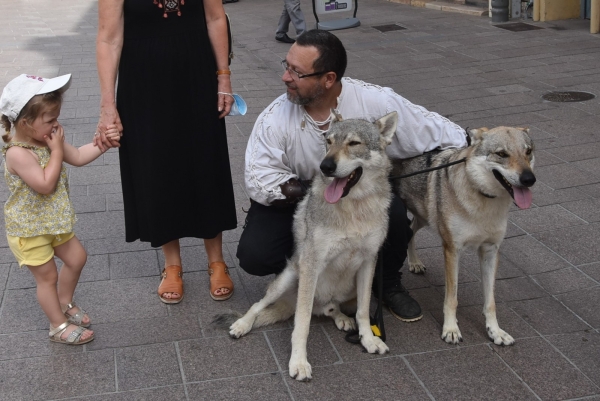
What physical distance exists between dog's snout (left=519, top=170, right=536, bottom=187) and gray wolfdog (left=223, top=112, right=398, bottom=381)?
0.65 meters

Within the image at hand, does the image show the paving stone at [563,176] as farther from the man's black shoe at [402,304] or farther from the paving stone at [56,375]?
the paving stone at [56,375]

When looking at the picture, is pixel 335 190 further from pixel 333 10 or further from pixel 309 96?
pixel 333 10

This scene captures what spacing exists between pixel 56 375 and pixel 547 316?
2.63 meters

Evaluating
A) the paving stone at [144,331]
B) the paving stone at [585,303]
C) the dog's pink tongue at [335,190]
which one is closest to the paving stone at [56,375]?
the paving stone at [144,331]

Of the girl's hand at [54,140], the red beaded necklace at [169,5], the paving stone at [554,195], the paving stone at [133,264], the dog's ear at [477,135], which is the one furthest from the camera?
the paving stone at [554,195]

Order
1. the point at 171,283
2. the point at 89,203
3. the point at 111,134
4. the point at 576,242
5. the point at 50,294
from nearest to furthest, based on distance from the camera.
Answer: the point at 50,294, the point at 111,134, the point at 171,283, the point at 576,242, the point at 89,203

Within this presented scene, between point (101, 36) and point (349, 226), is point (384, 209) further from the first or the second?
point (101, 36)

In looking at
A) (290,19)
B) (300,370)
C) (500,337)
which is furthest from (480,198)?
(290,19)

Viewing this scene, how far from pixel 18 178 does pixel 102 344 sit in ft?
3.19

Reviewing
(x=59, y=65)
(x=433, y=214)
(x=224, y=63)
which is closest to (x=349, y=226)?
(x=433, y=214)

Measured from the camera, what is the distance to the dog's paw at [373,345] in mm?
Answer: 3916

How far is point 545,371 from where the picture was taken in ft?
12.1

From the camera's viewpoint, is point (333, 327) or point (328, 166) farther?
point (333, 327)

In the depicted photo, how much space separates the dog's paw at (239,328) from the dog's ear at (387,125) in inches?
48.3
